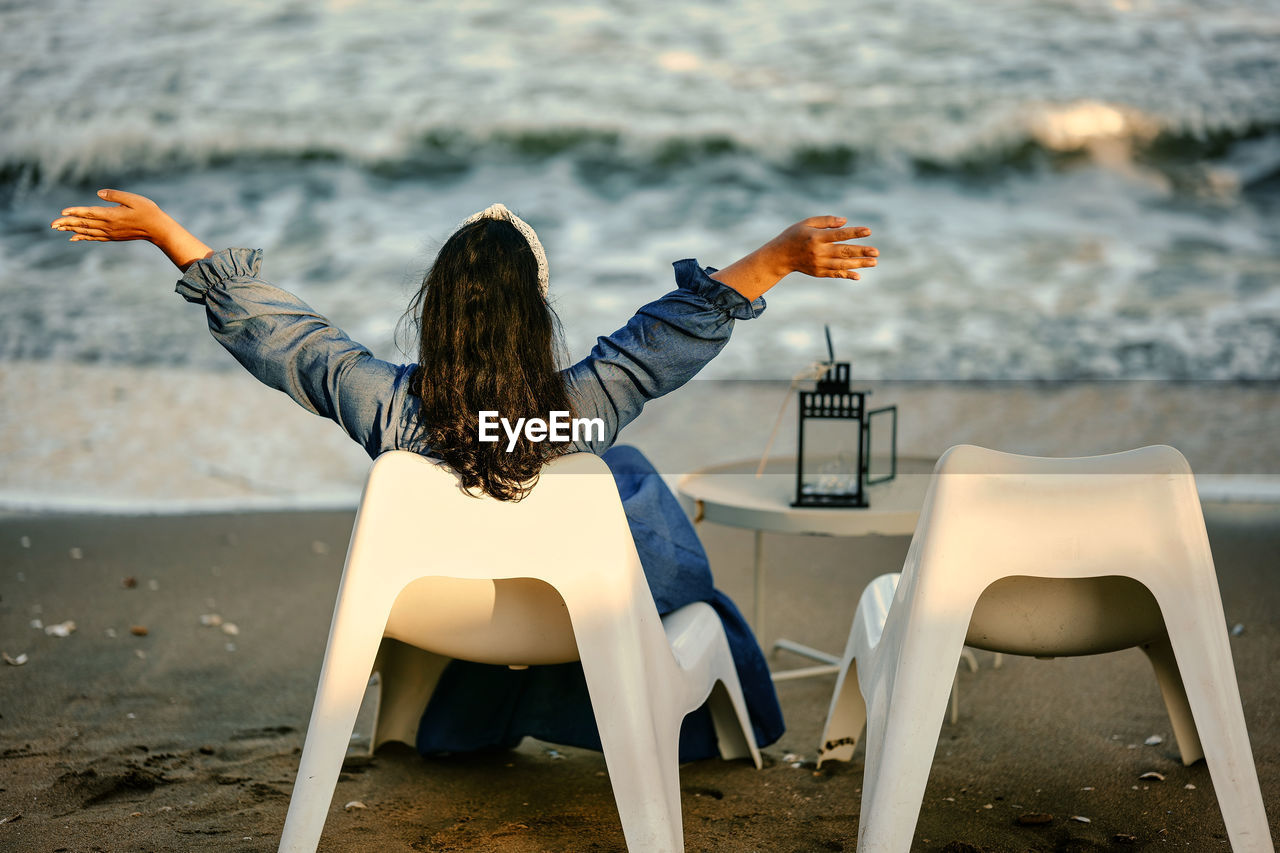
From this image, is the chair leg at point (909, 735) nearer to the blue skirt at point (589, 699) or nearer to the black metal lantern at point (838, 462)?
the blue skirt at point (589, 699)

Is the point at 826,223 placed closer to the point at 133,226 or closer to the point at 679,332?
the point at 679,332

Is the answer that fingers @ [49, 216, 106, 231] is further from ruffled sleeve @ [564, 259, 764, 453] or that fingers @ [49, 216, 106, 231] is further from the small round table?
the small round table

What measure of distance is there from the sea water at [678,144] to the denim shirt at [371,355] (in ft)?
17.5

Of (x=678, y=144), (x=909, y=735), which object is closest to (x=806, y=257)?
(x=909, y=735)

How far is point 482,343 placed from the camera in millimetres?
1520

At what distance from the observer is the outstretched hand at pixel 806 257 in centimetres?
149

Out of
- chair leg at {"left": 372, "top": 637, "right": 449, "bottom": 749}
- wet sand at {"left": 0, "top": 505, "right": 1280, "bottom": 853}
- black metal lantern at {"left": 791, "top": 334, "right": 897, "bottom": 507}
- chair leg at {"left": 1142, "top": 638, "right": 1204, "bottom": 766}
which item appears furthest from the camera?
black metal lantern at {"left": 791, "top": 334, "right": 897, "bottom": 507}

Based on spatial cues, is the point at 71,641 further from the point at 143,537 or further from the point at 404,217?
the point at 404,217

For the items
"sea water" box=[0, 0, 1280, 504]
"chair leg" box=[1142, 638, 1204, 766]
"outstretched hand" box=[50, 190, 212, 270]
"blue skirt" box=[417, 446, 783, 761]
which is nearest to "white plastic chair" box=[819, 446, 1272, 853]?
"blue skirt" box=[417, 446, 783, 761]

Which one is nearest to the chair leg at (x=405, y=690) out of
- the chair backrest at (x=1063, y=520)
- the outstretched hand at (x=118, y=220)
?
the outstretched hand at (x=118, y=220)

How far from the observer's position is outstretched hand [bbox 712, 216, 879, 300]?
1492 millimetres

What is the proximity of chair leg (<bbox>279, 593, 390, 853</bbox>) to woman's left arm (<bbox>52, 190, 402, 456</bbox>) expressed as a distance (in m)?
0.26

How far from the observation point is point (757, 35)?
969 centimetres

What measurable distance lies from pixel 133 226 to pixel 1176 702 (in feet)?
5.86
